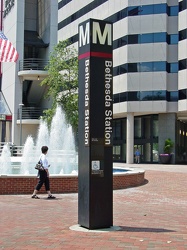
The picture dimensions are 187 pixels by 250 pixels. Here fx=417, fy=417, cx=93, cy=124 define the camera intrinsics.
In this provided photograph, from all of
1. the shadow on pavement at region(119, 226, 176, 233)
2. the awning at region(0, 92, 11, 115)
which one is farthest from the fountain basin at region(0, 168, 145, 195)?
the awning at region(0, 92, 11, 115)

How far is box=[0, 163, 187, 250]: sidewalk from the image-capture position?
21.5 ft

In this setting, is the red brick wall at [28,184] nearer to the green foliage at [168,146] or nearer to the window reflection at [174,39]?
the green foliage at [168,146]

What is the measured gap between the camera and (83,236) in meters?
7.09

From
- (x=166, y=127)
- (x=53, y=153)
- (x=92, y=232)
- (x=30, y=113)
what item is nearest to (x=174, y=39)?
(x=166, y=127)

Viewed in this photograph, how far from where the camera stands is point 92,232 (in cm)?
743

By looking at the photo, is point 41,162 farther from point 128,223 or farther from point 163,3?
point 163,3

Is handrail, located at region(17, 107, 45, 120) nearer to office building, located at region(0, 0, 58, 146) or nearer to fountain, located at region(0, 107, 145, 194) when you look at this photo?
office building, located at region(0, 0, 58, 146)

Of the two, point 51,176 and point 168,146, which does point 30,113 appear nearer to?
point 168,146

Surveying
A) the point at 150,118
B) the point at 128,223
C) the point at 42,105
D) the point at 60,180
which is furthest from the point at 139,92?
the point at 128,223

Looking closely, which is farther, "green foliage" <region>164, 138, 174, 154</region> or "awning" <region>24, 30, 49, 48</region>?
"awning" <region>24, 30, 49, 48</region>

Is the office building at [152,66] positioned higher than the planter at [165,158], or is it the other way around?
the office building at [152,66]

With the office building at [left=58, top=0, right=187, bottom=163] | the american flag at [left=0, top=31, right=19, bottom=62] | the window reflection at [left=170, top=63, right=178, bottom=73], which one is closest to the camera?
the american flag at [left=0, top=31, right=19, bottom=62]

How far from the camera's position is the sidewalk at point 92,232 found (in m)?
6.56

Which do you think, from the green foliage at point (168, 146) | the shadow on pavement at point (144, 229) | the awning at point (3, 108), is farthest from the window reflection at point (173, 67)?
the shadow on pavement at point (144, 229)
